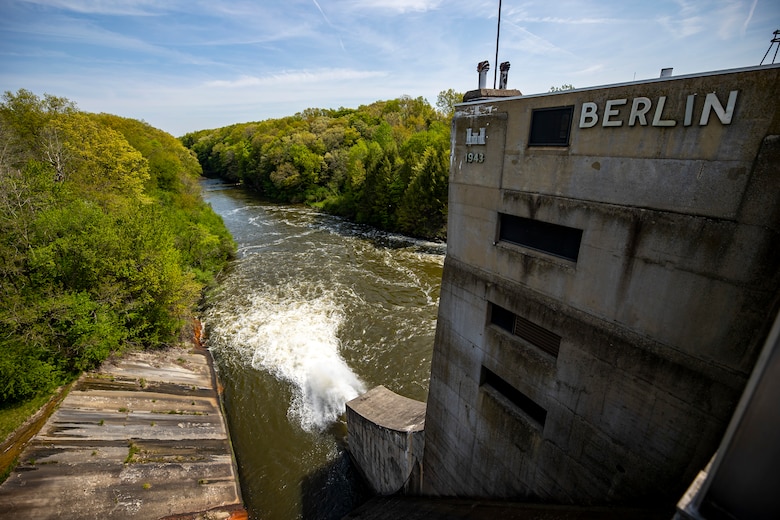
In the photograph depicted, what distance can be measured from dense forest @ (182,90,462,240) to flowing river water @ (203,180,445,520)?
7634 millimetres

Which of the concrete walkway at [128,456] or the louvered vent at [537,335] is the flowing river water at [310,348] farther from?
the louvered vent at [537,335]

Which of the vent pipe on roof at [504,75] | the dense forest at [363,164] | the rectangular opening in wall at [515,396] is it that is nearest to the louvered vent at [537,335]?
the rectangular opening in wall at [515,396]

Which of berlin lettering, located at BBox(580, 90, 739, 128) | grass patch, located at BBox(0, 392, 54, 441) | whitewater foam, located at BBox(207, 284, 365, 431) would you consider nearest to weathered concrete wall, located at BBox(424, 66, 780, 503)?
berlin lettering, located at BBox(580, 90, 739, 128)

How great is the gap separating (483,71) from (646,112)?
4.83 meters

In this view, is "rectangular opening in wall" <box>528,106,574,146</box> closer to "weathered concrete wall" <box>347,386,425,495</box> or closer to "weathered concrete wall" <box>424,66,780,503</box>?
"weathered concrete wall" <box>424,66,780,503</box>

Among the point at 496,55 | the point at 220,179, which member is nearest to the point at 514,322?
the point at 496,55

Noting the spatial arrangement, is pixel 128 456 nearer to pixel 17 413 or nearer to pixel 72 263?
pixel 17 413

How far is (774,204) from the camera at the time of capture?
171 inches

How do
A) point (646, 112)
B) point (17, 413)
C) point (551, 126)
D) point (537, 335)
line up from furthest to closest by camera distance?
point (17, 413) → point (537, 335) → point (551, 126) → point (646, 112)

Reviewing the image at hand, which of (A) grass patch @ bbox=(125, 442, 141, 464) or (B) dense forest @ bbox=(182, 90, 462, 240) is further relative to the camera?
(B) dense forest @ bbox=(182, 90, 462, 240)

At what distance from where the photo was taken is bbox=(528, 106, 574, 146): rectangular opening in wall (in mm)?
6402

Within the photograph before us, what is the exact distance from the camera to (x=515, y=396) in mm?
8867

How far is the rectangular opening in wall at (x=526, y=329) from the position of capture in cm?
762

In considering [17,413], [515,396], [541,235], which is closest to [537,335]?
[515,396]
